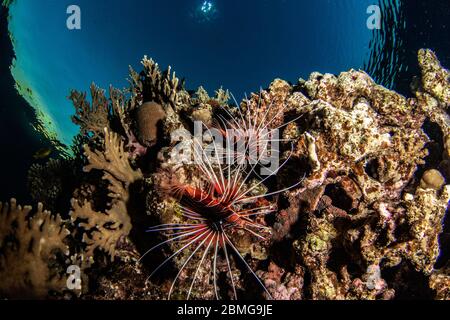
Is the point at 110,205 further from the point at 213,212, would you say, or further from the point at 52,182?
the point at 52,182

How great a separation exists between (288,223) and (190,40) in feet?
155

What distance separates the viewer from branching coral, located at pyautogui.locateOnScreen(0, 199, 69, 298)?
2502mm

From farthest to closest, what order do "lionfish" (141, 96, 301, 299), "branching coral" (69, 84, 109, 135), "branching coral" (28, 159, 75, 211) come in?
"branching coral" (28, 159, 75, 211) → "branching coral" (69, 84, 109, 135) → "lionfish" (141, 96, 301, 299)

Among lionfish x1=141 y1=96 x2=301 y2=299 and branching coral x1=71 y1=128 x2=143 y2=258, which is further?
branching coral x1=71 y1=128 x2=143 y2=258

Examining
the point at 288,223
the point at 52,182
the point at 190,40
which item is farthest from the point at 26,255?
the point at 190,40

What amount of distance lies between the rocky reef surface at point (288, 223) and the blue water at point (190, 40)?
39.5 m

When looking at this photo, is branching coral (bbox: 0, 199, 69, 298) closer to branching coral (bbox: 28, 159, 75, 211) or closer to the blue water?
branching coral (bbox: 28, 159, 75, 211)

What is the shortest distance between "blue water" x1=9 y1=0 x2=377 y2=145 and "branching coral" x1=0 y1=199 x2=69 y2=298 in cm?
4039

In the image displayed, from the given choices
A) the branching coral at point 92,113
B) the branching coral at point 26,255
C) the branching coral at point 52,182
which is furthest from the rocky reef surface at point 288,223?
the branching coral at point 52,182

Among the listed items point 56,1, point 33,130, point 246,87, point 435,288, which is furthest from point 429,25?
point 56,1

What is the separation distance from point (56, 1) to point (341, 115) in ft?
189

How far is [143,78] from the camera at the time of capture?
5.16m

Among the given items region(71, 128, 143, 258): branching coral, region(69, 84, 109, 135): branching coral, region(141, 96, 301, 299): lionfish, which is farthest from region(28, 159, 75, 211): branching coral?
region(141, 96, 301, 299): lionfish

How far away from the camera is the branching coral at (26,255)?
2502mm
